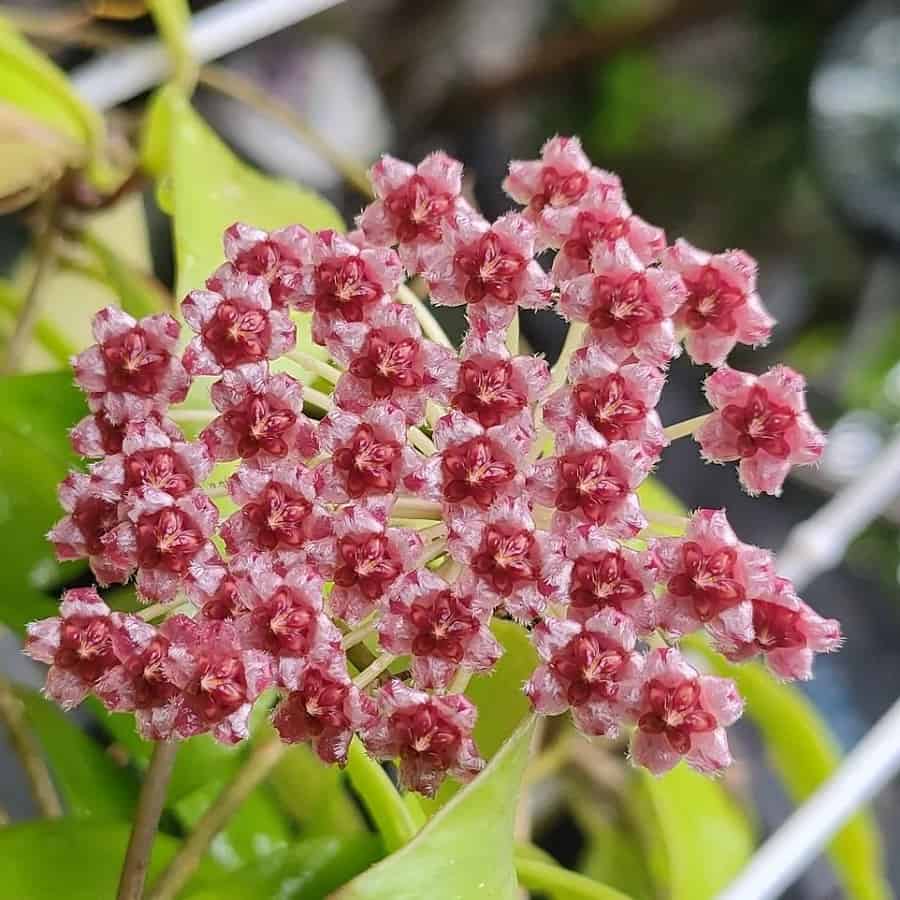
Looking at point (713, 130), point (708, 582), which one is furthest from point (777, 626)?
point (713, 130)

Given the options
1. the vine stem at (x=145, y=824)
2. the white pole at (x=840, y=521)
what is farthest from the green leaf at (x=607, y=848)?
the vine stem at (x=145, y=824)

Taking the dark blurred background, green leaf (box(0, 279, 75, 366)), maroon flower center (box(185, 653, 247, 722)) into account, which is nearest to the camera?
maroon flower center (box(185, 653, 247, 722))

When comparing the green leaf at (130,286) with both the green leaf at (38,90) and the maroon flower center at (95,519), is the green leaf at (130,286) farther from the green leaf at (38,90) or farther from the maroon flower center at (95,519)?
the maroon flower center at (95,519)

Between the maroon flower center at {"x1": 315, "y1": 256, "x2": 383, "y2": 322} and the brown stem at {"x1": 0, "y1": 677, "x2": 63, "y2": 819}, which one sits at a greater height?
the maroon flower center at {"x1": 315, "y1": 256, "x2": 383, "y2": 322}

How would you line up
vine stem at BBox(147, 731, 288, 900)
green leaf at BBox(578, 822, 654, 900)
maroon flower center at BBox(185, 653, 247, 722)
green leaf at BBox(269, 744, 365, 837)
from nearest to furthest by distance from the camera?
maroon flower center at BBox(185, 653, 247, 722)
vine stem at BBox(147, 731, 288, 900)
green leaf at BBox(269, 744, 365, 837)
green leaf at BBox(578, 822, 654, 900)

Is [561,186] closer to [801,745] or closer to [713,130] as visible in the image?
[801,745]

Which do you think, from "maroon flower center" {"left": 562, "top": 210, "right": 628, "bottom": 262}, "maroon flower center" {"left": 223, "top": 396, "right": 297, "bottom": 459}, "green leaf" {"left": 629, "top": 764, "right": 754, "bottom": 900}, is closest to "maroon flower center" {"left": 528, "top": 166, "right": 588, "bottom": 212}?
"maroon flower center" {"left": 562, "top": 210, "right": 628, "bottom": 262}

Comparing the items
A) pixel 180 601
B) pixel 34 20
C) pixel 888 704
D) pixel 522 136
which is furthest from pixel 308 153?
pixel 180 601

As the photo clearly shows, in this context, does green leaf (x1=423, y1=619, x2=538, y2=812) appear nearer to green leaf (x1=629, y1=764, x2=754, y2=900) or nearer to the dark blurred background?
green leaf (x1=629, y1=764, x2=754, y2=900)
